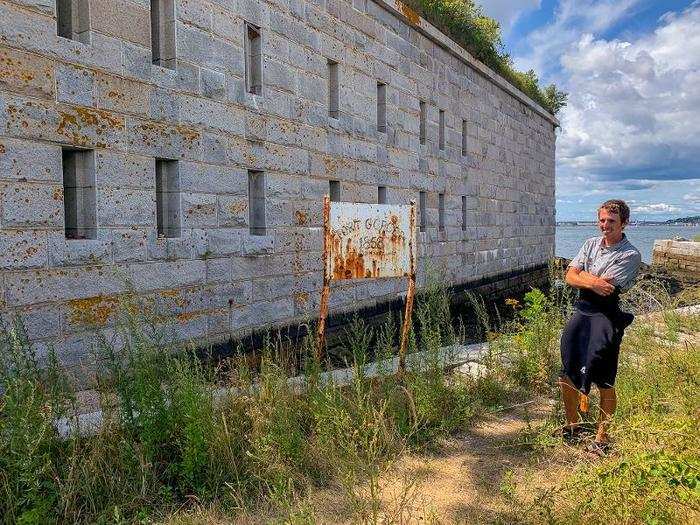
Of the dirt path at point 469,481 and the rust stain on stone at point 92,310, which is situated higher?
the rust stain on stone at point 92,310

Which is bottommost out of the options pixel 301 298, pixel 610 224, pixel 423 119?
pixel 301 298

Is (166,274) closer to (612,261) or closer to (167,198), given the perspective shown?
(167,198)

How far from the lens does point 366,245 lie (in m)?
5.62

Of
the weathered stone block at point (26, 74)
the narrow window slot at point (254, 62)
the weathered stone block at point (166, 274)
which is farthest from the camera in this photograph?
Result: the narrow window slot at point (254, 62)

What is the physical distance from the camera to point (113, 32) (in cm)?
532

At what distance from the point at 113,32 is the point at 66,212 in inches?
69.6

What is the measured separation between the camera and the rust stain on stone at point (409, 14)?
10034mm

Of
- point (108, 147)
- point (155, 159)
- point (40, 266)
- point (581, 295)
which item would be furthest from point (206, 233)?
point (581, 295)

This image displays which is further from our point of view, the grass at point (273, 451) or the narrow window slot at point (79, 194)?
the narrow window slot at point (79, 194)

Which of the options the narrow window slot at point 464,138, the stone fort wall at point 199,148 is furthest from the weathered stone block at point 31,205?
the narrow window slot at point 464,138

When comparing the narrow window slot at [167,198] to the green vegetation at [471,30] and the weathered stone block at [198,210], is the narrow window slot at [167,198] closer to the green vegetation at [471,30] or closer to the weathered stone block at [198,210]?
the weathered stone block at [198,210]

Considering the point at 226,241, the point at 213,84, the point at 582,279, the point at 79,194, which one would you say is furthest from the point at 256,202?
the point at 582,279

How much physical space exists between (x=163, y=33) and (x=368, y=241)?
3.13 metres

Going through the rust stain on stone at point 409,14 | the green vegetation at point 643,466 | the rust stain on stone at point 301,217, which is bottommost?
the green vegetation at point 643,466
